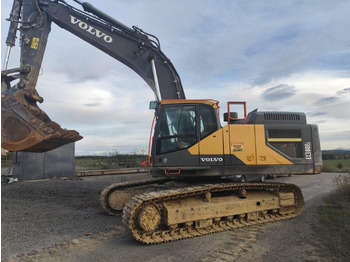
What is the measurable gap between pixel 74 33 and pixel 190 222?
659cm

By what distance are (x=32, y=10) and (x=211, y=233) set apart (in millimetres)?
7998

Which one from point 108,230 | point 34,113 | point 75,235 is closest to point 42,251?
point 75,235

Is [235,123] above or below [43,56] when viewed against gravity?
below

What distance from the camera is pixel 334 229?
600 centimetres

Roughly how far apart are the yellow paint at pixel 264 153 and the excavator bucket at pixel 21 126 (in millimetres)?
5048

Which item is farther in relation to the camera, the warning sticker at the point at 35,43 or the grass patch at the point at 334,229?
the warning sticker at the point at 35,43

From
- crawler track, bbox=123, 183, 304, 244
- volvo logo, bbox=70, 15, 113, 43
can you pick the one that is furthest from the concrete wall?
crawler track, bbox=123, 183, 304, 244

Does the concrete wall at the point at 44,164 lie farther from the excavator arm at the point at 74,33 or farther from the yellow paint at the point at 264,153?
the yellow paint at the point at 264,153

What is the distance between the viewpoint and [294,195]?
24.7ft

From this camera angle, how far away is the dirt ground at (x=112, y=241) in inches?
176

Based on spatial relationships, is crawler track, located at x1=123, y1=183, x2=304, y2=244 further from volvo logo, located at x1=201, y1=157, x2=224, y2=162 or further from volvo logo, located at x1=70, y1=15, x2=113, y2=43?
volvo logo, located at x1=70, y1=15, x2=113, y2=43

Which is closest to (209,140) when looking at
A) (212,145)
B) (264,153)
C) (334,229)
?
(212,145)

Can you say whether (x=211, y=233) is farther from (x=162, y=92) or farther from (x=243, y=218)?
(x=162, y=92)

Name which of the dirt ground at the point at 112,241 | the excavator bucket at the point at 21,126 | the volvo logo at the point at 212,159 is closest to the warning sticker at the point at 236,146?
the volvo logo at the point at 212,159
